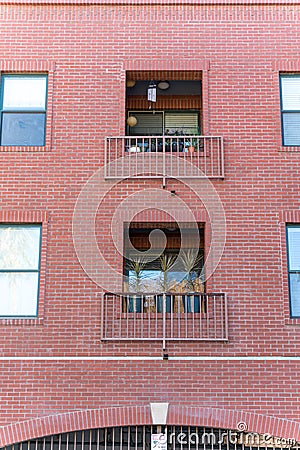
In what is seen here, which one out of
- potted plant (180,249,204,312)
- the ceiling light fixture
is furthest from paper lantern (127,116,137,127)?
potted plant (180,249,204,312)

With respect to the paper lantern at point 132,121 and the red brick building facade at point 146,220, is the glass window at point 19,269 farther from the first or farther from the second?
the paper lantern at point 132,121

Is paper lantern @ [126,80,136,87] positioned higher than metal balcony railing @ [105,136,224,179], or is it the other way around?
paper lantern @ [126,80,136,87]

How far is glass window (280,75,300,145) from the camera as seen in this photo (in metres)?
13.8

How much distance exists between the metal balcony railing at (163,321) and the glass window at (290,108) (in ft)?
11.8

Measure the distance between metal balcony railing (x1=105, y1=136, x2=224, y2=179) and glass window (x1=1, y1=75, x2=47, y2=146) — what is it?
1.54m

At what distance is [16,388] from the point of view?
12.3 meters

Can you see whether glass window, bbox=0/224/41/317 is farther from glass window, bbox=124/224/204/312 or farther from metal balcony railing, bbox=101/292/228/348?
glass window, bbox=124/224/204/312

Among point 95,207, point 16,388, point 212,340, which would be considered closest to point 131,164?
point 95,207

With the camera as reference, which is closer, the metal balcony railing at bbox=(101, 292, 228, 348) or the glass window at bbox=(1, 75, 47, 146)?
the metal balcony railing at bbox=(101, 292, 228, 348)

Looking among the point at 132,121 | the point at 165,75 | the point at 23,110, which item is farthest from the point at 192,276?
the point at 23,110

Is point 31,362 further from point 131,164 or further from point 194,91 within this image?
point 194,91

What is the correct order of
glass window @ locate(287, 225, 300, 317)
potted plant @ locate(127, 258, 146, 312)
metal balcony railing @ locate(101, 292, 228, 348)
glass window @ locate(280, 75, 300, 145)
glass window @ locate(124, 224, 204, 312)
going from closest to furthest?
1. metal balcony railing @ locate(101, 292, 228, 348)
2. glass window @ locate(287, 225, 300, 317)
3. potted plant @ locate(127, 258, 146, 312)
4. glass window @ locate(124, 224, 204, 312)
5. glass window @ locate(280, 75, 300, 145)

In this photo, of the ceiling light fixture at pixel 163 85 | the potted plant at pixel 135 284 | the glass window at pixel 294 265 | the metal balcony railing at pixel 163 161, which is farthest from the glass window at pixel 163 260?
the ceiling light fixture at pixel 163 85

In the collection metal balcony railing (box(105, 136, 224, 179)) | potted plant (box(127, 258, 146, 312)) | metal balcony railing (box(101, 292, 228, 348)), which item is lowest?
metal balcony railing (box(101, 292, 228, 348))
